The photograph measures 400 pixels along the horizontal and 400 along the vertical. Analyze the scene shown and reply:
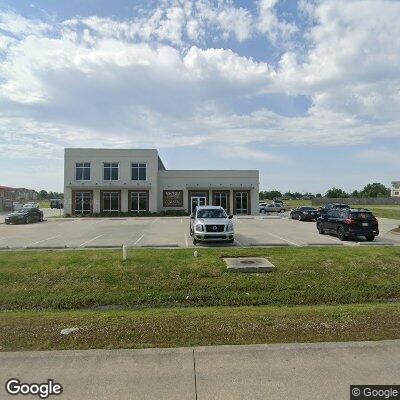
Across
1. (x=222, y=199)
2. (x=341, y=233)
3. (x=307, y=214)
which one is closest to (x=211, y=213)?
(x=341, y=233)

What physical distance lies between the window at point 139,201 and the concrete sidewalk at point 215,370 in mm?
40136

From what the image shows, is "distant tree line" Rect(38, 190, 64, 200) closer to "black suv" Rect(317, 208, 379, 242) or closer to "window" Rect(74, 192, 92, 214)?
"window" Rect(74, 192, 92, 214)

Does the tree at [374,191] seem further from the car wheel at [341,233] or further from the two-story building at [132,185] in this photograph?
the car wheel at [341,233]

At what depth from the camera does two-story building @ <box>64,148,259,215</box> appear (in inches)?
1770

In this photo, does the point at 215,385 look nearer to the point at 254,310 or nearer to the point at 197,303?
the point at 254,310

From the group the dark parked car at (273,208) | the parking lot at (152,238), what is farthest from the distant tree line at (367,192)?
the parking lot at (152,238)

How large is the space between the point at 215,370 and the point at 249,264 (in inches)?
275

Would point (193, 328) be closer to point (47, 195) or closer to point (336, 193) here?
point (336, 193)

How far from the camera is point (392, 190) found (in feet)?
607

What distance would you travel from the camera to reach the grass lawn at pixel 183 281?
31.4 feet

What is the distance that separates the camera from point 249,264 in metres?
11.6

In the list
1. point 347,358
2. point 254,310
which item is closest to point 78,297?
point 254,310

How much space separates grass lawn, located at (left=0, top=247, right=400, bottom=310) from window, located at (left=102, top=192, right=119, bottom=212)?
32012 millimetres

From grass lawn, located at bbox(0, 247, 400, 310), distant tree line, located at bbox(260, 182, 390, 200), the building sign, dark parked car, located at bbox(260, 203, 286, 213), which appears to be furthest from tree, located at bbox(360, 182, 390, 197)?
grass lawn, located at bbox(0, 247, 400, 310)
